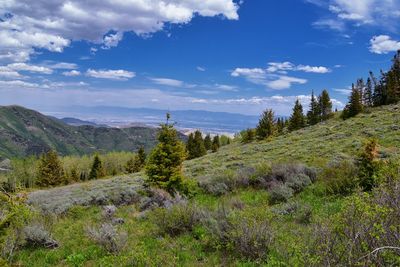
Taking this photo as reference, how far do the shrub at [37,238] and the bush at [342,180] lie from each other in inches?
386

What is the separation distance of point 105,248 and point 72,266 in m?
0.89

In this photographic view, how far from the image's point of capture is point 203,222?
9297 millimetres

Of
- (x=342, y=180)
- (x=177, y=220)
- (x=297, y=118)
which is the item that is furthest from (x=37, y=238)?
(x=297, y=118)

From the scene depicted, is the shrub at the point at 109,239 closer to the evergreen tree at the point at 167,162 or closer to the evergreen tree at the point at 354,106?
the evergreen tree at the point at 167,162

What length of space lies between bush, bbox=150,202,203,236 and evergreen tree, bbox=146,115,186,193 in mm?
7516

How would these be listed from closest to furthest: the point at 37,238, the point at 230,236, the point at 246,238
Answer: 1. the point at 246,238
2. the point at 230,236
3. the point at 37,238

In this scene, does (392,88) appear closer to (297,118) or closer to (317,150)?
(297,118)

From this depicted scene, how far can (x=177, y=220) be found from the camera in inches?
390

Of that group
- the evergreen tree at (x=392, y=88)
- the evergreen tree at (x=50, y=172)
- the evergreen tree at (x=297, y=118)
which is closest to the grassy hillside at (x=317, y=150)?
the evergreen tree at (x=392, y=88)

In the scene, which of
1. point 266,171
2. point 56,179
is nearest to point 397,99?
point 266,171

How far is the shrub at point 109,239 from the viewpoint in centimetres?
863

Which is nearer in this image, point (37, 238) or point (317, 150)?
point (37, 238)

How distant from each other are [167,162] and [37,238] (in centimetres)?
979

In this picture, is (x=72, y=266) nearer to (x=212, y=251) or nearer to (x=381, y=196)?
(x=212, y=251)
